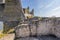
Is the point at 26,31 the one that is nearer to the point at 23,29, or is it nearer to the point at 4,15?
the point at 23,29

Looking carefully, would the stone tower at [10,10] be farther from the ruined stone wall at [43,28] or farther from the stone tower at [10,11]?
the ruined stone wall at [43,28]

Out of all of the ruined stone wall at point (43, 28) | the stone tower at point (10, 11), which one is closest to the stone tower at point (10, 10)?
the stone tower at point (10, 11)

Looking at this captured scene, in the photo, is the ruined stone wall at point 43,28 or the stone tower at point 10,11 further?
the stone tower at point 10,11

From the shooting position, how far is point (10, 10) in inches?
504

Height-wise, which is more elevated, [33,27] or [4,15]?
[4,15]

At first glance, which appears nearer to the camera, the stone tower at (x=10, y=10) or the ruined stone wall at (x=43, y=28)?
the ruined stone wall at (x=43, y=28)

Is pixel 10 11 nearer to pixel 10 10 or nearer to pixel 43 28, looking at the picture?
pixel 10 10

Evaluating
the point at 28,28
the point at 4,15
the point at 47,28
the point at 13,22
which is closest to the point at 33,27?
the point at 28,28

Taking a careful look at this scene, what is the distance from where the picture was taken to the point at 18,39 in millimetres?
9758

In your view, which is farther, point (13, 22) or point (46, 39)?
point (13, 22)

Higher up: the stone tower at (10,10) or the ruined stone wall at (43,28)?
the stone tower at (10,10)

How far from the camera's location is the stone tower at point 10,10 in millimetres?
12681

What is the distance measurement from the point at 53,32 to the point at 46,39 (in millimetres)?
929

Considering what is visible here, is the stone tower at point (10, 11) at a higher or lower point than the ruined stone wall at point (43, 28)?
higher
